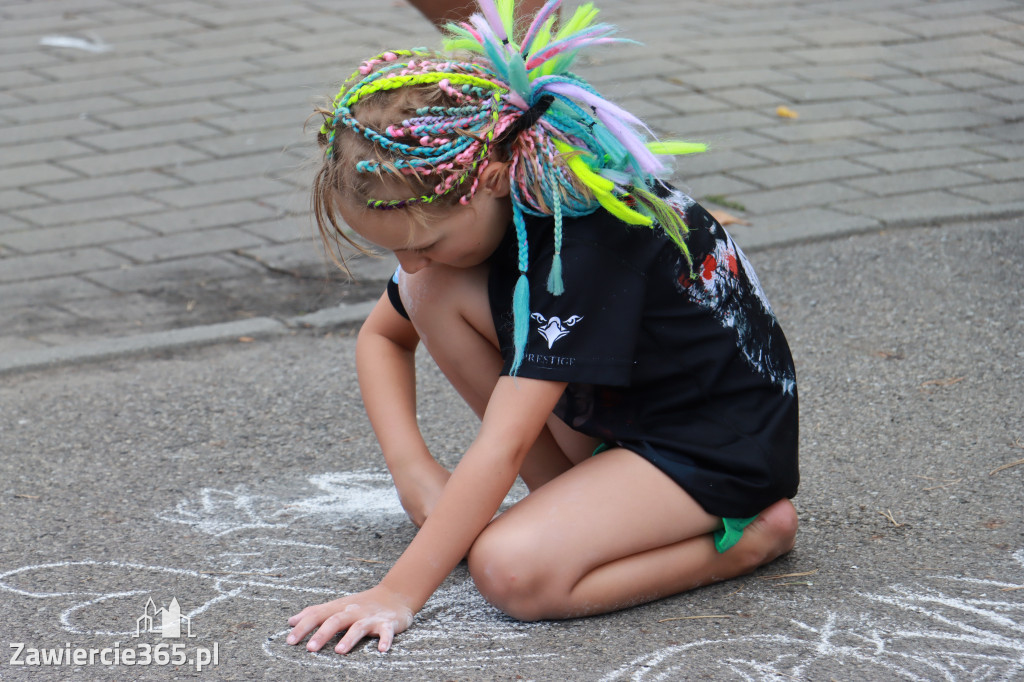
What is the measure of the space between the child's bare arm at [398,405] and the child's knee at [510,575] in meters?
0.26

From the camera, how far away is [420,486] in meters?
2.16

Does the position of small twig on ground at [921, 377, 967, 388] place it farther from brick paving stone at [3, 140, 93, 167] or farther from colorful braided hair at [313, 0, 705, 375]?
brick paving stone at [3, 140, 93, 167]

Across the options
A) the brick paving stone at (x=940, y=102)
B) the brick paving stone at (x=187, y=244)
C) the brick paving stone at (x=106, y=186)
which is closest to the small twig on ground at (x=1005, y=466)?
the brick paving stone at (x=187, y=244)

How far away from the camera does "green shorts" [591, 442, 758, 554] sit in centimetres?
198

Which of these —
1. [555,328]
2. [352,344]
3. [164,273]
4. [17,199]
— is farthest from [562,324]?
[17,199]

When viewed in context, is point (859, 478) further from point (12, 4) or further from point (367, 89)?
point (12, 4)

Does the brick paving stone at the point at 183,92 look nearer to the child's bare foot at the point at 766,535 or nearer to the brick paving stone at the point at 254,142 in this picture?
the brick paving stone at the point at 254,142

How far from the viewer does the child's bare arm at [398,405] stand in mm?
2172

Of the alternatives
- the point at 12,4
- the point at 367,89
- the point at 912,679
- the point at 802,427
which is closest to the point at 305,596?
the point at 367,89

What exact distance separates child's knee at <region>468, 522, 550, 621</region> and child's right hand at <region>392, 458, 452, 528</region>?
24cm

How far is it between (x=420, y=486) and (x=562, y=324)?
0.50 meters

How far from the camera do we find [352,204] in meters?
1.85

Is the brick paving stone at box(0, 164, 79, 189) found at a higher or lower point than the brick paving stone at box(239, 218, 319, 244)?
higher

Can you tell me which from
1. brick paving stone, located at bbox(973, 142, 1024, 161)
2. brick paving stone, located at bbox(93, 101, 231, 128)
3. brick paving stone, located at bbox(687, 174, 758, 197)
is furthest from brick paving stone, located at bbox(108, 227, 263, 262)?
brick paving stone, located at bbox(973, 142, 1024, 161)
